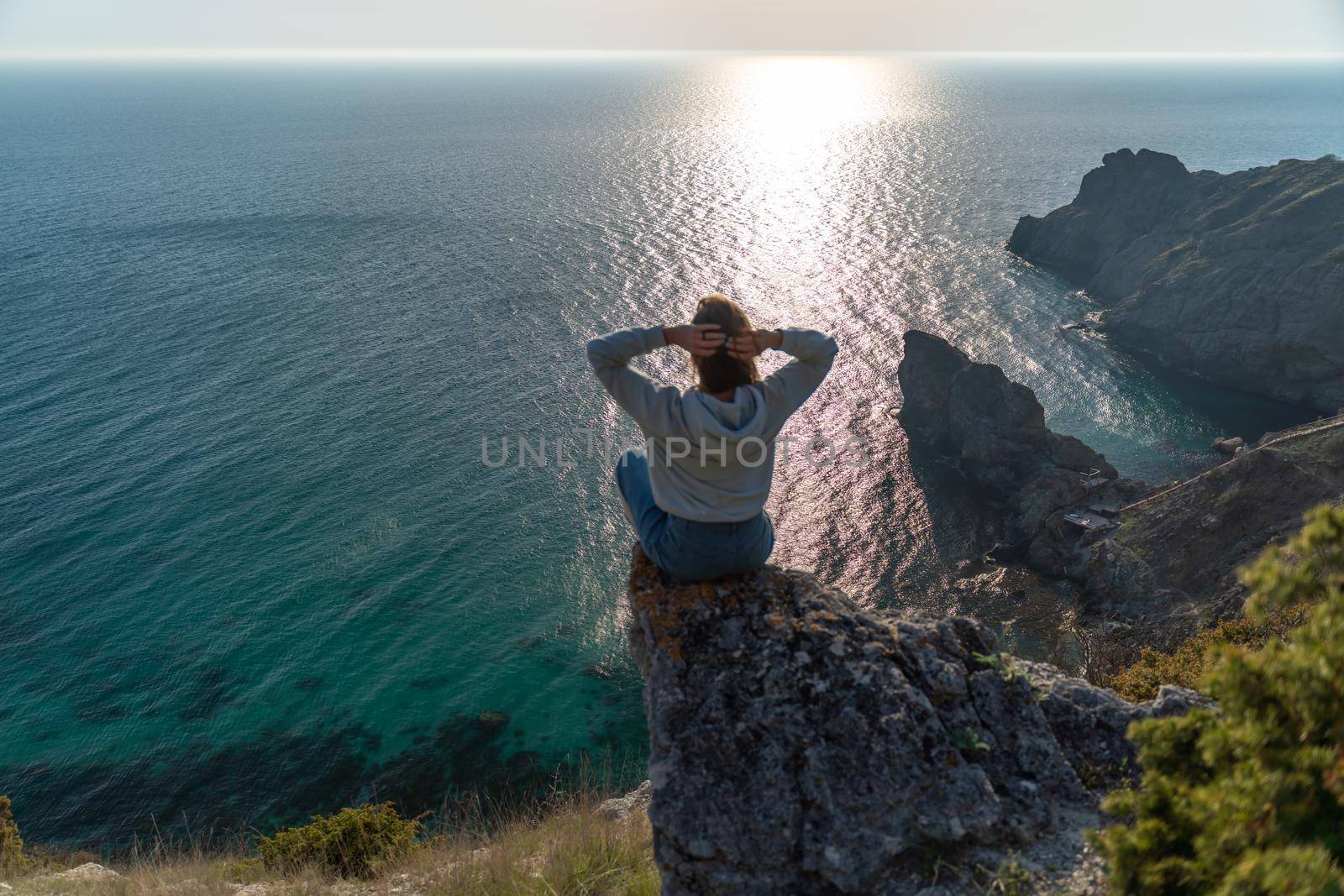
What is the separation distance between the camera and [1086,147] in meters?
162

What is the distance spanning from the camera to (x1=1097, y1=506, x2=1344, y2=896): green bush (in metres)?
3.31

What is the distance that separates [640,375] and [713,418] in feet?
2.24

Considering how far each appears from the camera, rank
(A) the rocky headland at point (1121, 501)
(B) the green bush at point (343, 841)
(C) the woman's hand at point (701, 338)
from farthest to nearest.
Result: 1. (A) the rocky headland at point (1121, 501)
2. (B) the green bush at point (343, 841)
3. (C) the woman's hand at point (701, 338)

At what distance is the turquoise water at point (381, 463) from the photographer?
33875mm

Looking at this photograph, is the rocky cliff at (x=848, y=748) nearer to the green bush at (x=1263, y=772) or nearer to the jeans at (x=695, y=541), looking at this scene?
the jeans at (x=695, y=541)

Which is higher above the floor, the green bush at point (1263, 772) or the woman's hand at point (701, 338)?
the woman's hand at point (701, 338)

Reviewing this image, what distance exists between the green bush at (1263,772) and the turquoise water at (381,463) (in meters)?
31.1

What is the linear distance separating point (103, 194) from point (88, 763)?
11048 cm

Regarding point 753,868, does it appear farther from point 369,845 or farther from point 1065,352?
point 1065,352

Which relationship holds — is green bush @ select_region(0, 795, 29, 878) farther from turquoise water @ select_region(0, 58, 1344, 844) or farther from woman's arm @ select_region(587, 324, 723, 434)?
woman's arm @ select_region(587, 324, 723, 434)

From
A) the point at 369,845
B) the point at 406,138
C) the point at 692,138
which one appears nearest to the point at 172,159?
the point at 406,138

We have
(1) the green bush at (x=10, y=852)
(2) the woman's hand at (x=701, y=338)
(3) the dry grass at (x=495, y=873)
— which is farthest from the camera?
(1) the green bush at (x=10, y=852)

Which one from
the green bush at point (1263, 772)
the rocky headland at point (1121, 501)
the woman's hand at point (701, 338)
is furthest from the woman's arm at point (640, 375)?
the rocky headland at point (1121, 501)

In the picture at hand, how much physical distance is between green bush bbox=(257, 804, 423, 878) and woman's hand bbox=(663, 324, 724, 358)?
12.0 m
